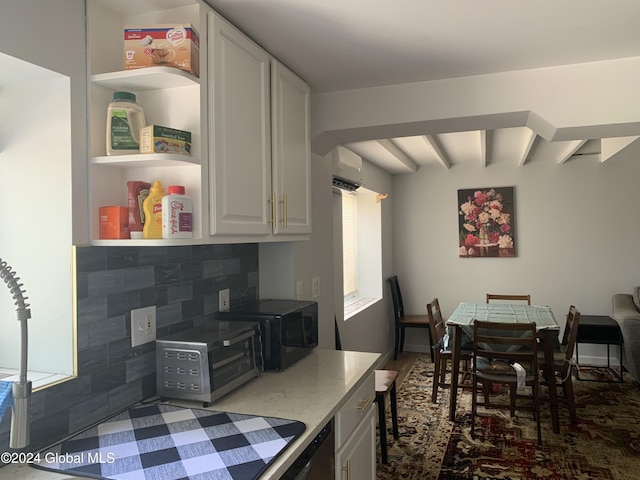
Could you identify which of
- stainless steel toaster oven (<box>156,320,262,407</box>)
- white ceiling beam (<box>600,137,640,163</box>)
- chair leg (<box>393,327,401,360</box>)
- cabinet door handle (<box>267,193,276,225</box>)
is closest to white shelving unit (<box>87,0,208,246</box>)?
stainless steel toaster oven (<box>156,320,262,407</box>)

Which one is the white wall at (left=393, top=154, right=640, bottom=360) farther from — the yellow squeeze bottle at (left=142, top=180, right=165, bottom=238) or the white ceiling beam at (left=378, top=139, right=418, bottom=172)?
the yellow squeeze bottle at (left=142, top=180, right=165, bottom=238)

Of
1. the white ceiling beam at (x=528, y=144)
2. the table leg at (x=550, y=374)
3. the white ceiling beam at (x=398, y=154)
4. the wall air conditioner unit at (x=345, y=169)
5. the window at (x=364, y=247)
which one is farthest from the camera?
the window at (x=364, y=247)

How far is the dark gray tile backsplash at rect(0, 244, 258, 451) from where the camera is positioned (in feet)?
4.53

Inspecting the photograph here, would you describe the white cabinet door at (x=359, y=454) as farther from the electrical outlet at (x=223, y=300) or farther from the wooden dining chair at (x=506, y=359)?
the wooden dining chair at (x=506, y=359)

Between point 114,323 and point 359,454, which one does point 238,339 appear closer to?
point 114,323

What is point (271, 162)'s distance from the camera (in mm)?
2057

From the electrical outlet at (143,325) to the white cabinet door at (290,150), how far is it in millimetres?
626

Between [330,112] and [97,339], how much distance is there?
5.86 ft

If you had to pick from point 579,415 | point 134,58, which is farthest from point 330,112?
point 579,415

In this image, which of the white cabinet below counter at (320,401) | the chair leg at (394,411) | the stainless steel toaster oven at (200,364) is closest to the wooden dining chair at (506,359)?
the chair leg at (394,411)

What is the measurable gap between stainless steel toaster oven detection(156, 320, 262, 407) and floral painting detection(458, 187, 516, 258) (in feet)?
14.5

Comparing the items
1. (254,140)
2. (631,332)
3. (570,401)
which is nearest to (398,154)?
(570,401)

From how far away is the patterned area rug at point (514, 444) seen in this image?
A: 2.87 metres

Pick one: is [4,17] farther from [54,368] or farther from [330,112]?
[330,112]
